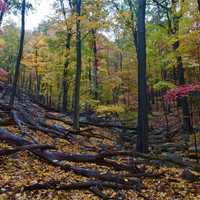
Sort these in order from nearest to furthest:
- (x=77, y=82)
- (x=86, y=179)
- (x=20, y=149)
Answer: (x=86, y=179) → (x=20, y=149) → (x=77, y=82)

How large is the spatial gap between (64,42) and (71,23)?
927 cm

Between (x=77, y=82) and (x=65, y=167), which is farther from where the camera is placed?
(x=77, y=82)

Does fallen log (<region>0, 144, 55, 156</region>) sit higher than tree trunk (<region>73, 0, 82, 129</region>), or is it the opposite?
tree trunk (<region>73, 0, 82, 129</region>)

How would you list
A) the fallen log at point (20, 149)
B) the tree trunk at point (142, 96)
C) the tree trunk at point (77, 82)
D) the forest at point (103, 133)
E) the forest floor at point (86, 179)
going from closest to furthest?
the forest floor at point (86, 179)
the forest at point (103, 133)
the fallen log at point (20, 149)
the tree trunk at point (142, 96)
the tree trunk at point (77, 82)

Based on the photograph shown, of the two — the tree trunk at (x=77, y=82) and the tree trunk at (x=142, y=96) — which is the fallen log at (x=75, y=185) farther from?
the tree trunk at (x=77, y=82)

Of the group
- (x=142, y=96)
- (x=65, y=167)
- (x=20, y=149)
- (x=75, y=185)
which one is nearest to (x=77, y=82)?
(x=142, y=96)

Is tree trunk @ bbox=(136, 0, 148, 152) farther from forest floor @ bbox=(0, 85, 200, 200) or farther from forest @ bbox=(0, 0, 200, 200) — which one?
forest floor @ bbox=(0, 85, 200, 200)

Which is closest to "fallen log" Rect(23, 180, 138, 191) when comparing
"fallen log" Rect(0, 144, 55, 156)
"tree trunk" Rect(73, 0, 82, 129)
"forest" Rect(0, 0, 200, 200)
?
"forest" Rect(0, 0, 200, 200)

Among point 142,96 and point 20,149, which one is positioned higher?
point 142,96

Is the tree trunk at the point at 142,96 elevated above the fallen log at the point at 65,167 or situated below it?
above

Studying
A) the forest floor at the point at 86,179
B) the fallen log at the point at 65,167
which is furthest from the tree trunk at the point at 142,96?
the fallen log at the point at 65,167

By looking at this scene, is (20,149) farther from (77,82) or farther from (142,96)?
(77,82)

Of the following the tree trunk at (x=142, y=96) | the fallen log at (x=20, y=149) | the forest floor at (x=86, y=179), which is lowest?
the forest floor at (x=86, y=179)

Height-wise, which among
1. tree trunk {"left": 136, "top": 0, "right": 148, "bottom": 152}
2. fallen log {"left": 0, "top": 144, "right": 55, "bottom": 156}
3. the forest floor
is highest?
tree trunk {"left": 136, "top": 0, "right": 148, "bottom": 152}
